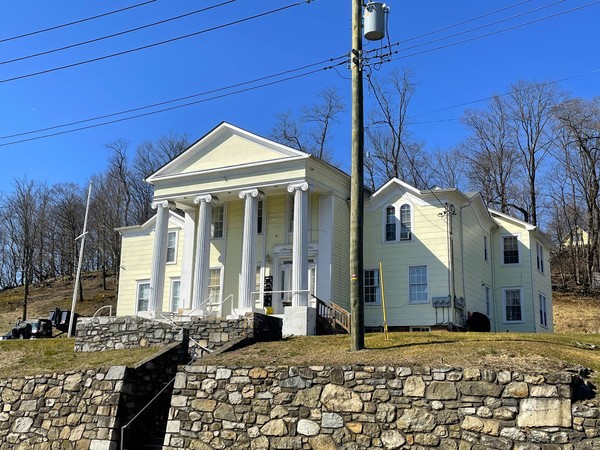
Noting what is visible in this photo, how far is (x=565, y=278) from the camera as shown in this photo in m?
45.4

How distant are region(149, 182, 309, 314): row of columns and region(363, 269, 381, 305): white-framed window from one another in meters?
3.85

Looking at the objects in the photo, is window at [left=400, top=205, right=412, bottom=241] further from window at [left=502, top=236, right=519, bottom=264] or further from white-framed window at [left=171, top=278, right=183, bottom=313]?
white-framed window at [left=171, top=278, right=183, bottom=313]

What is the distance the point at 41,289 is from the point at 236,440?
4748 cm

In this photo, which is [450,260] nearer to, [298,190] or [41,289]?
[298,190]

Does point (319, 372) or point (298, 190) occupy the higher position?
point (298, 190)

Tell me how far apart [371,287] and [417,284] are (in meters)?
1.92

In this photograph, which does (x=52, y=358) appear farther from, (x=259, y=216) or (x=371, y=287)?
(x=371, y=287)

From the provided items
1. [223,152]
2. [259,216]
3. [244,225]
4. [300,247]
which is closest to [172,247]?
[259,216]

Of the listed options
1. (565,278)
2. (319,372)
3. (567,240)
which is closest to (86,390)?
(319,372)

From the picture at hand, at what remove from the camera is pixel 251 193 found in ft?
79.6

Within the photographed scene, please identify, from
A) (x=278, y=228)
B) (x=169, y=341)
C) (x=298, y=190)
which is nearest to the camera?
(x=169, y=341)

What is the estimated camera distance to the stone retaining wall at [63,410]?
12945 millimetres

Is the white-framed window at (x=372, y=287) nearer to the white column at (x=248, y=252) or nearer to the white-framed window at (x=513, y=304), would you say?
the white column at (x=248, y=252)

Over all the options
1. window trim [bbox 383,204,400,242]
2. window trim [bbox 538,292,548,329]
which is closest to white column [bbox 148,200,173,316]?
window trim [bbox 383,204,400,242]
